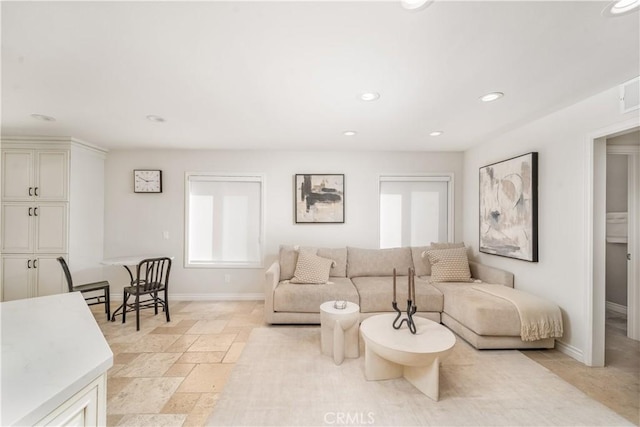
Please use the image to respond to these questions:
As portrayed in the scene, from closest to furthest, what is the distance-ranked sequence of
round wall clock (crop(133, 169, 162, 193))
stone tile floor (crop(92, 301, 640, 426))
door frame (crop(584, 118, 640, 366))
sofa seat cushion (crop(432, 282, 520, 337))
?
stone tile floor (crop(92, 301, 640, 426)), door frame (crop(584, 118, 640, 366)), sofa seat cushion (crop(432, 282, 520, 337)), round wall clock (crop(133, 169, 162, 193))

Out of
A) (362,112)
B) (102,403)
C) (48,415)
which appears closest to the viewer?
(48,415)

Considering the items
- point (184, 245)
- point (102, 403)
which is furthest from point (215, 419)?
point (184, 245)

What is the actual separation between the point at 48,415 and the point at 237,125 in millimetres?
2973

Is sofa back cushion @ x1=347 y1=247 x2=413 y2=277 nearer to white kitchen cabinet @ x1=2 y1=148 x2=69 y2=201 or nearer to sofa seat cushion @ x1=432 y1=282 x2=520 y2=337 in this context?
sofa seat cushion @ x1=432 y1=282 x2=520 y2=337

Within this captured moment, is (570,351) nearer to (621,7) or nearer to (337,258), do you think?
(337,258)

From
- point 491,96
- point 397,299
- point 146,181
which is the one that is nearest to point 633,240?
point 491,96

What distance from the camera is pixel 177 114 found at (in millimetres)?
2871

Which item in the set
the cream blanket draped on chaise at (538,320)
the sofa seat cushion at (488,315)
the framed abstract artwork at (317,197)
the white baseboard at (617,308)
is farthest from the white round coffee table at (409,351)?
the white baseboard at (617,308)

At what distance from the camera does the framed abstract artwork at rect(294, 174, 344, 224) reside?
175 inches

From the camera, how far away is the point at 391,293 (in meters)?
3.36

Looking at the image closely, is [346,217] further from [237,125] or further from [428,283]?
[237,125]

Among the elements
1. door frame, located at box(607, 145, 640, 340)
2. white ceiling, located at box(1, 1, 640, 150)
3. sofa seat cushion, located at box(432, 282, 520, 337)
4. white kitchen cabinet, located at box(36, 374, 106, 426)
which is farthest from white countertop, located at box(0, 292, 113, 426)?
door frame, located at box(607, 145, 640, 340)

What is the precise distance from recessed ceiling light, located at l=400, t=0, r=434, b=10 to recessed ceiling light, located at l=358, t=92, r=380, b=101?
37.7 inches

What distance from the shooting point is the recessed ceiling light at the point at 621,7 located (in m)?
1.37
